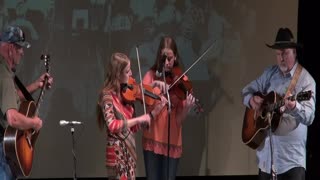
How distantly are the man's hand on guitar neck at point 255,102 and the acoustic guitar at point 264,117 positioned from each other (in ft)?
0.10

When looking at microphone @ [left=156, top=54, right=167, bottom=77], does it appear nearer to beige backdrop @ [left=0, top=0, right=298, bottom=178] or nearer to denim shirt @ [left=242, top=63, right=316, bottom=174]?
denim shirt @ [left=242, top=63, right=316, bottom=174]

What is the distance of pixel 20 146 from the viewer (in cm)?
398

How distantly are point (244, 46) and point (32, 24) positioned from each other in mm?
2349

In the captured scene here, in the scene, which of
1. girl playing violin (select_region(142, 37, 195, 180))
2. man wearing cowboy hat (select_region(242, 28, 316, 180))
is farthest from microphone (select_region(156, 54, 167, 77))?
man wearing cowboy hat (select_region(242, 28, 316, 180))

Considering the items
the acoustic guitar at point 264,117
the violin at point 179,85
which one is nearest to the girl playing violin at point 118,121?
the violin at point 179,85

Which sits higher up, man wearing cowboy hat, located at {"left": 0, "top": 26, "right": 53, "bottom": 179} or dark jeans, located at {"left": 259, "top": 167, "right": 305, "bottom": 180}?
man wearing cowboy hat, located at {"left": 0, "top": 26, "right": 53, "bottom": 179}

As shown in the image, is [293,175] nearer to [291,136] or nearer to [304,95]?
[291,136]

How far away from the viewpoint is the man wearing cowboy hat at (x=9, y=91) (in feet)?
12.3

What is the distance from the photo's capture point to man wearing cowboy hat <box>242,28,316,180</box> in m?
4.34

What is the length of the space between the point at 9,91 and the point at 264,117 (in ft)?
6.61

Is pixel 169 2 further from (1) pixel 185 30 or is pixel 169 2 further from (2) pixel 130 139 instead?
(2) pixel 130 139

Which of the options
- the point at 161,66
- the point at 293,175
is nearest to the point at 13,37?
the point at 161,66

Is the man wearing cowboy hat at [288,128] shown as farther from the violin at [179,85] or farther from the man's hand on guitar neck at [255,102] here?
the violin at [179,85]

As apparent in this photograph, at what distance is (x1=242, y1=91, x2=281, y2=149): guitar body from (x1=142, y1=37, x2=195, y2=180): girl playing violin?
0.51 m
